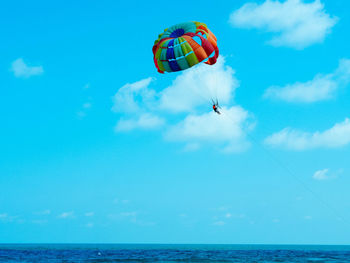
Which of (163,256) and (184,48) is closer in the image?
(184,48)

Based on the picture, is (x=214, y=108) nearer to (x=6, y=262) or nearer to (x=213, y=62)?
(x=213, y=62)

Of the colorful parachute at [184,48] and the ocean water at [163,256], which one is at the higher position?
the colorful parachute at [184,48]

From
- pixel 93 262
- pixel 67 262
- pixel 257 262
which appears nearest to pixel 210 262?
pixel 257 262

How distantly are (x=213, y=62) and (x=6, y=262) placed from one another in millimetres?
29170

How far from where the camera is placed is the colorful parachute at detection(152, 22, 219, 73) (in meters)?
22.4

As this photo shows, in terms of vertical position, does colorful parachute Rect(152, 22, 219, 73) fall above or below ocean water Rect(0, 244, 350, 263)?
above

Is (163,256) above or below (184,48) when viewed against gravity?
below

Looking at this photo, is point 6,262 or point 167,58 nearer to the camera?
point 167,58

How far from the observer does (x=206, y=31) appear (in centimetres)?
2358

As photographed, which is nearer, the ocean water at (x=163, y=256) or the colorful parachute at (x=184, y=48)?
the colorful parachute at (x=184, y=48)

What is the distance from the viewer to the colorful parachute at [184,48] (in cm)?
2239

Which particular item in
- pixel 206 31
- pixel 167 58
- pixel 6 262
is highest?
pixel 206 31

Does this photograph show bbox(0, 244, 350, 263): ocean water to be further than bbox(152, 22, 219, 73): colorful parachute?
Yes

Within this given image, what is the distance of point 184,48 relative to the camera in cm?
2222
